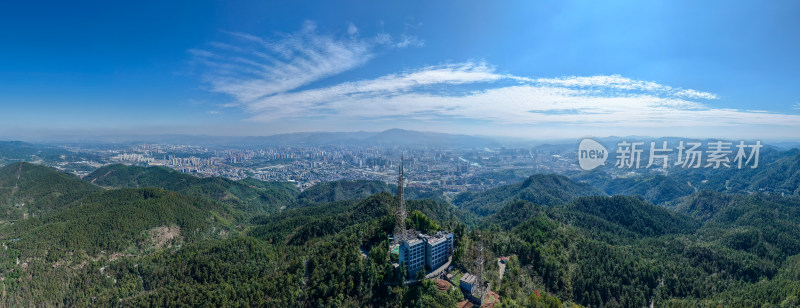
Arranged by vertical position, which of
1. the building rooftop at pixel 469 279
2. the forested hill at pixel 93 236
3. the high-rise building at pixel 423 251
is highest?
the high-rise building at pixel 423 251

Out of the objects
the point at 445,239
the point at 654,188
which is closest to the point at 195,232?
the point at 445,239

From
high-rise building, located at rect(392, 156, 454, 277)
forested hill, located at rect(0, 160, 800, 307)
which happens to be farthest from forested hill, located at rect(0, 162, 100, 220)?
high-rise building, located at rect(392, 156, 454, 277)

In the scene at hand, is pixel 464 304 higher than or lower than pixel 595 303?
higher

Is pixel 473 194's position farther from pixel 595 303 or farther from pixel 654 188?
pixel 595 303

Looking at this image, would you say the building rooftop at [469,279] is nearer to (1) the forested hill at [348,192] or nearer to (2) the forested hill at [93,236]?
(2) the forested hill at [93,236]

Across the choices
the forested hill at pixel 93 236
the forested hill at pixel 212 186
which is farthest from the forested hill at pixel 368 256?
the forested hill at pixel 212 186

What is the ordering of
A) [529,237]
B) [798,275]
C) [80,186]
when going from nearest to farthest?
[798,275]
[529,237]
[80,186]
